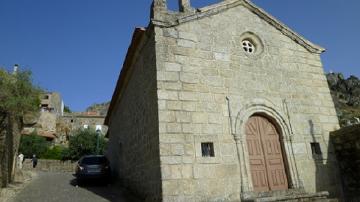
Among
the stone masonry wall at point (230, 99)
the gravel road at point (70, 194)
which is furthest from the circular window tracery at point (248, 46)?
the gravel road at point (70, 194)

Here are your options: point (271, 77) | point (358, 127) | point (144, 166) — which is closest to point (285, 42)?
point (271, 77)

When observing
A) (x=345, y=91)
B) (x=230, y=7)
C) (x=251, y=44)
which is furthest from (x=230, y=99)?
(x=345, y=91)

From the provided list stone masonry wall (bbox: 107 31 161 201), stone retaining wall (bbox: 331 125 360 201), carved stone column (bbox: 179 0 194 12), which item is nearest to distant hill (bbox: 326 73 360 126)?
stone retaining wall (bbox: 331 125 360 201)

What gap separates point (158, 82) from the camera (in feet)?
22.8

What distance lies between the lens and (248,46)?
29.4ft

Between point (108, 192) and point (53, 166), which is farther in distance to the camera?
point (53, 166)

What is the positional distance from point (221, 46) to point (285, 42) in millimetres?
2746

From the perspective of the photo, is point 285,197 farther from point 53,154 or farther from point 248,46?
point 53,154

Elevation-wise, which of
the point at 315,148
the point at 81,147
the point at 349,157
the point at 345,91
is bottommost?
the point at 349,157

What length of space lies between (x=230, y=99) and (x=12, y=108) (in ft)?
30.9

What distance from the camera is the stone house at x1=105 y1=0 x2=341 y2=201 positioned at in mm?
6727

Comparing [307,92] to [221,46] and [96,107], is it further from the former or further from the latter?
[96,107]

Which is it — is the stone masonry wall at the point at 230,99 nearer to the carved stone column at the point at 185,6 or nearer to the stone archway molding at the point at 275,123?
→ the stone archway molding at the point at 275,123

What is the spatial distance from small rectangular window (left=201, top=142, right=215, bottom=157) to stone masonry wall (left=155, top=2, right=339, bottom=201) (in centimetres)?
11
